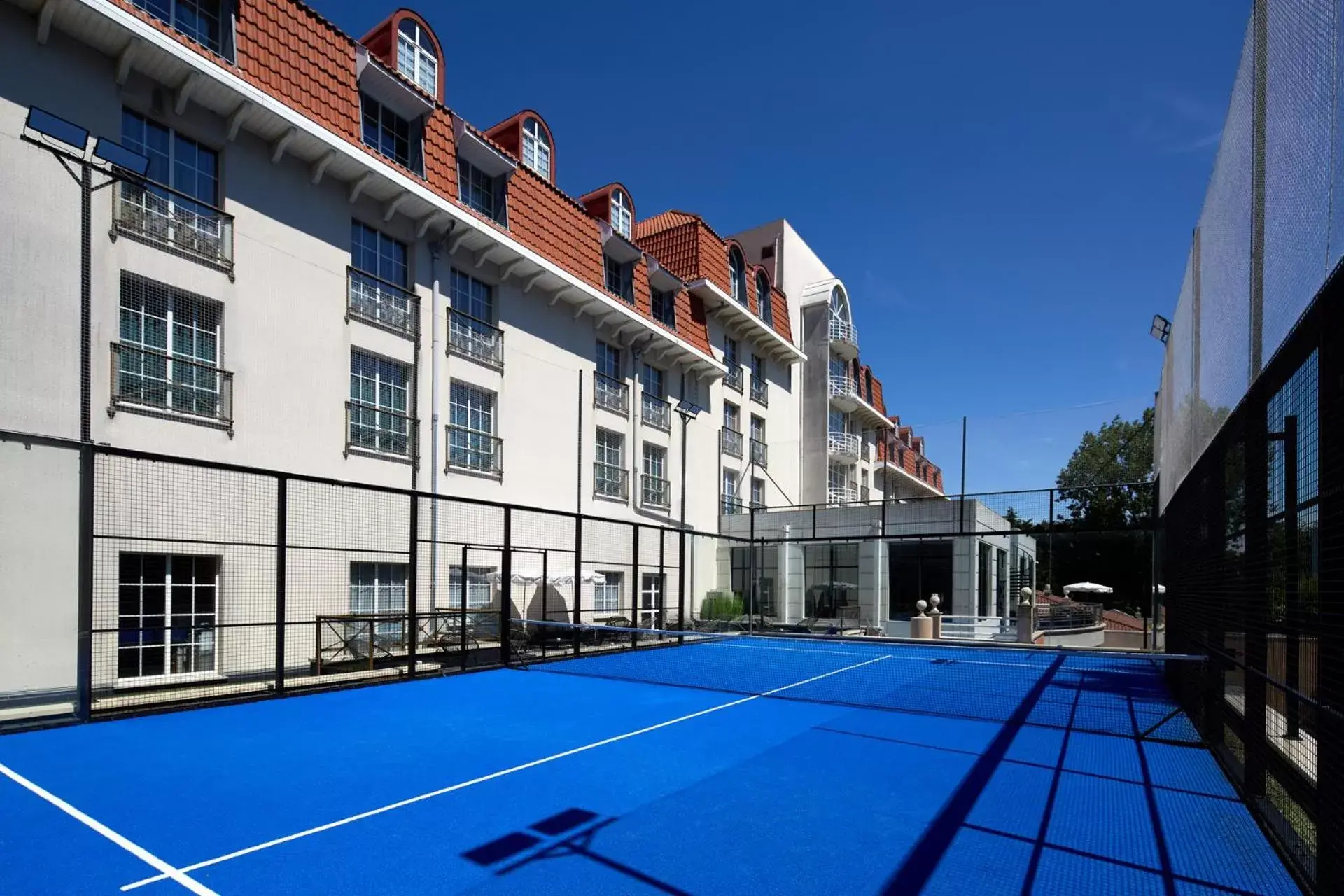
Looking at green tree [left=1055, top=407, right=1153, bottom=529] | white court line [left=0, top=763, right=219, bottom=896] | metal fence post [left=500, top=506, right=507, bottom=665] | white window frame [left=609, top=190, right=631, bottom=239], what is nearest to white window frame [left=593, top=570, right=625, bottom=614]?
metal fence post [left=500, top=506, right=507, bottom=665]

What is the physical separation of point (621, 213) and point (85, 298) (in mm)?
17303

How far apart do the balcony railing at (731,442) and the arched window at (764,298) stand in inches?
198

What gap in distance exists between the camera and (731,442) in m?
30.6

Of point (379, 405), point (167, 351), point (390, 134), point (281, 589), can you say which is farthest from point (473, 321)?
point (281, 589)

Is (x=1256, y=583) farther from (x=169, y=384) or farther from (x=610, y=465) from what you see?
(x=610, y=465)

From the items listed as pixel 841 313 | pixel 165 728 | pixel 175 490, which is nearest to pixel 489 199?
pixel 175 490

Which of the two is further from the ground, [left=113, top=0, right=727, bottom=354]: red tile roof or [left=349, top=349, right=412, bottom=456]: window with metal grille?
[left=113, top=0, right=727, bottom=354]: red tile roof

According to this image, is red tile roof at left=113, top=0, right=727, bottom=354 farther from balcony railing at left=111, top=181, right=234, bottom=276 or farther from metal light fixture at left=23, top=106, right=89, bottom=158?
metal light fixture at left=23, top=106, right=89, bottom=158

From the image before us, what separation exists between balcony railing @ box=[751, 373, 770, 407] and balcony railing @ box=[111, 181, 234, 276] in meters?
21.8

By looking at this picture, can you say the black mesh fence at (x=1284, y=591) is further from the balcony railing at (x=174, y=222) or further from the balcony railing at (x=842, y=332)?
the balcony railing at (x=842, y=332)

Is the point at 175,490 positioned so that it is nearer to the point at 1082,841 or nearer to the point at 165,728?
the point at 165,728

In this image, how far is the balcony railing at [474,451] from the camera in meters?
18.1

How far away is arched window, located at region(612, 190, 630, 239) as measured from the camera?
83.8ft

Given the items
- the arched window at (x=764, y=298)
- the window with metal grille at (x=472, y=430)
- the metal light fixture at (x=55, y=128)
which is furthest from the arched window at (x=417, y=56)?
the arched window at (x=764, y=298)
